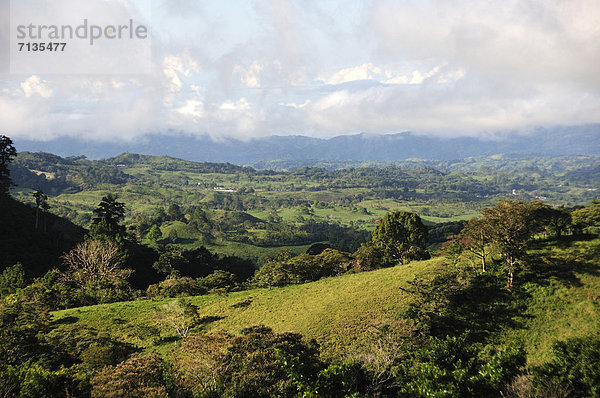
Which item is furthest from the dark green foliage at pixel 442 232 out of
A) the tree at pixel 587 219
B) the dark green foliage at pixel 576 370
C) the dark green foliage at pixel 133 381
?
the dark green foliage at pixel 133 381

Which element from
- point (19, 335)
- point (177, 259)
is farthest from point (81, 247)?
point (19, 335)

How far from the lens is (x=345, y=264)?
66438mm

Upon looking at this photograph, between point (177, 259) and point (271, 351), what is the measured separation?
8127 cm

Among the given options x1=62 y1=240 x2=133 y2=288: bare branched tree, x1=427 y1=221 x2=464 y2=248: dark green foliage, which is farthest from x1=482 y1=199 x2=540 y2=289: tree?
x1=427 y1=221 x2=464 y2=248: dark green foliage

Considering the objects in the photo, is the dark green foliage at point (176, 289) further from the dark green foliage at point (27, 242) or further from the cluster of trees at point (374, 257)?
the dark green foliage at point (27, 242)

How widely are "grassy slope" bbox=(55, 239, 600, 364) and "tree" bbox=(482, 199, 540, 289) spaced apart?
8.81ft

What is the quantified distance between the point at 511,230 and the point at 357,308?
19570 mm

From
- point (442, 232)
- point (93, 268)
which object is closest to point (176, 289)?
point (93, 268)

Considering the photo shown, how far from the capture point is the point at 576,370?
66.5 ft

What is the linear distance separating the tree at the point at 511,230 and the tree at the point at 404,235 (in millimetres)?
25980

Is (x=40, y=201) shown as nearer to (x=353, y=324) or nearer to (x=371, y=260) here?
(x=371, y=260)

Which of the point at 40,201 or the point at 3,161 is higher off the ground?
the point at 3,161

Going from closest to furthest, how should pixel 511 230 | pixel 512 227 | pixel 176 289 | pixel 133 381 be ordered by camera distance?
1. pixel 133 381
2. pixel 512 227
3. pixel 511 230
4. pixel 176 289

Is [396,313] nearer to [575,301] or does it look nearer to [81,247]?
[575,301]
